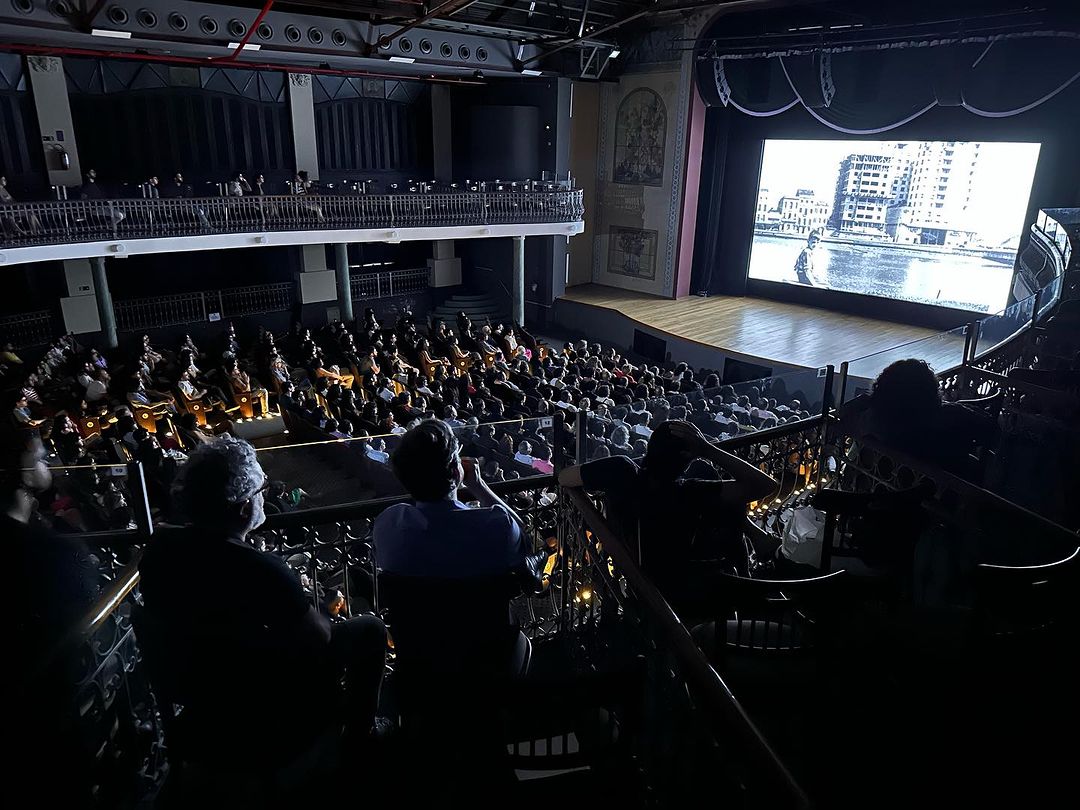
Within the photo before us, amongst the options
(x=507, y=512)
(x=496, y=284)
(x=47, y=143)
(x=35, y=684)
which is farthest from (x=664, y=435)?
(x=496, y=284)

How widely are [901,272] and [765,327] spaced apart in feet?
9.80

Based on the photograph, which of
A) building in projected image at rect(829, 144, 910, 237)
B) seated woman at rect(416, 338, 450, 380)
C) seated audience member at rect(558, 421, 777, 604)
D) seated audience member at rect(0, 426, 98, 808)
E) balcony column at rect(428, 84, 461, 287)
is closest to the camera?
seated audience member at rect(0, 426, 98, 808)

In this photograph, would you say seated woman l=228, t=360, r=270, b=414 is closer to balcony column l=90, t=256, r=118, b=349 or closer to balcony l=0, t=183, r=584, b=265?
balcony l=0, t=183, r=584, b=265

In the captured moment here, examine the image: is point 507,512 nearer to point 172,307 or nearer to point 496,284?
point 172,307

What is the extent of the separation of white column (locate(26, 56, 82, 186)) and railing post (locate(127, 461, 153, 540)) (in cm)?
1400

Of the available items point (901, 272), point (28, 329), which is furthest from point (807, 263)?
point (28, 329)

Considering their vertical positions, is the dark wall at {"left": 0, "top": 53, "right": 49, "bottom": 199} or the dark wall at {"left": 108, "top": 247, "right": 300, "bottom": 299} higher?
the dark wall at {"left": 0, "top": 53, "right": 49, "bottom": 199}

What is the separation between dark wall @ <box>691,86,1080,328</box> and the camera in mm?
12828

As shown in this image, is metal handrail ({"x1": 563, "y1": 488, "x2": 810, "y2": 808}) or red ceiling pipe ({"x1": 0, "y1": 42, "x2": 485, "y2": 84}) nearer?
metal handrail ({"x1": 563, "y1": 488, "x2": 810, "y2": 808})

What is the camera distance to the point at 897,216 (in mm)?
15008

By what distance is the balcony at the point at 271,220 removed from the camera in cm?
1177

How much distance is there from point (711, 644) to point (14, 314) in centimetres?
1554

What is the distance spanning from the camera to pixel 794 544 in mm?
3760

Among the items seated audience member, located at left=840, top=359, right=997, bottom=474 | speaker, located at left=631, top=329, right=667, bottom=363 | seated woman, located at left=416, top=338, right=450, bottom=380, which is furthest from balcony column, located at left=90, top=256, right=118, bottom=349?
seated audience member, located at left=840, top=359, right=997, bottom=474
